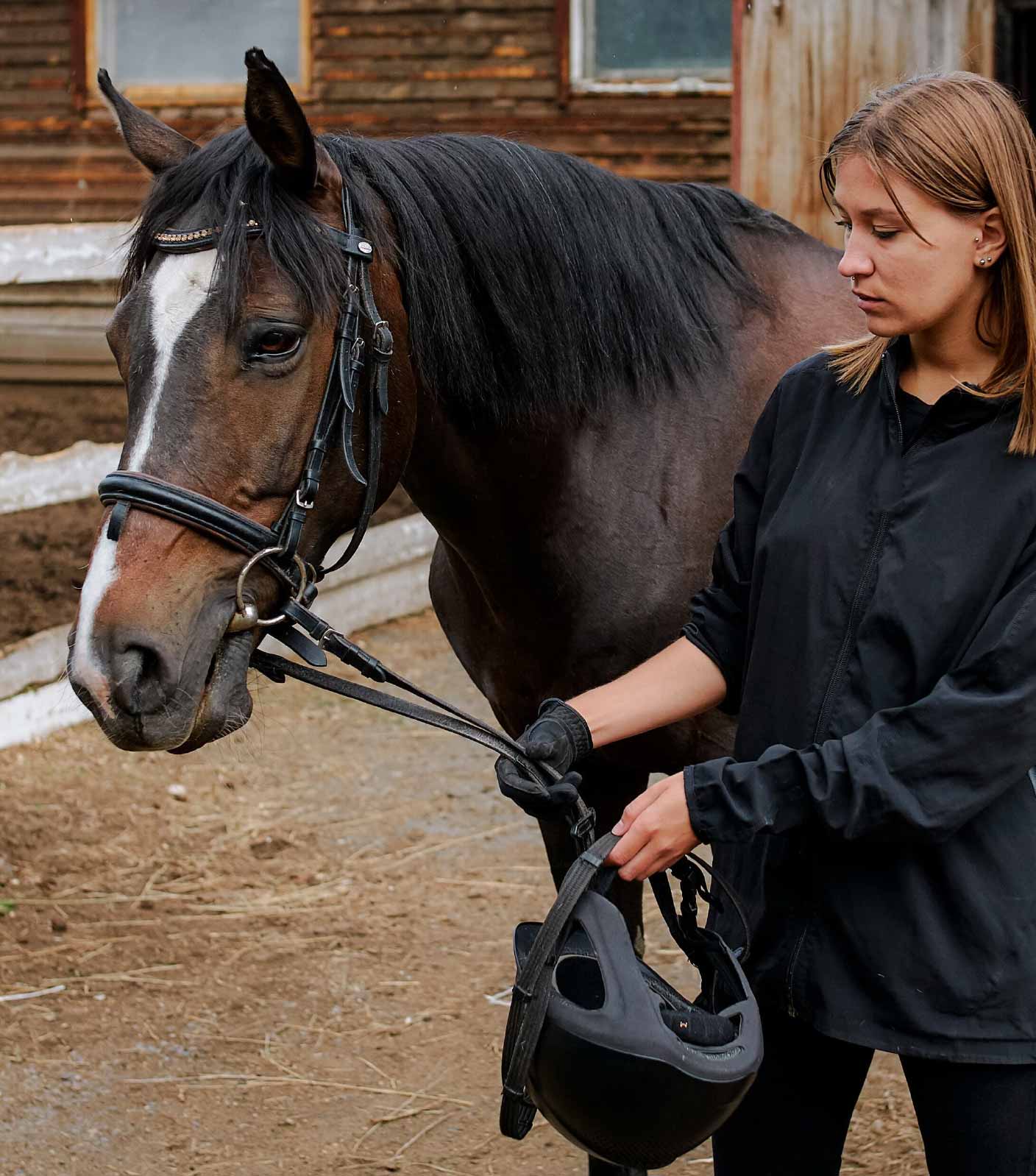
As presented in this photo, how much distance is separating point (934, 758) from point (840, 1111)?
51 cm

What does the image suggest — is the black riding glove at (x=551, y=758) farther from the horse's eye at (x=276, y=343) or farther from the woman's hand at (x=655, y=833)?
the horse's eye at (x=276, y=343)

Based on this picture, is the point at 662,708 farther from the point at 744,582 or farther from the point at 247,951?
the point at 247,951

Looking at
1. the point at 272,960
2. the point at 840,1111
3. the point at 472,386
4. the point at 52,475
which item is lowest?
the point at 272,960

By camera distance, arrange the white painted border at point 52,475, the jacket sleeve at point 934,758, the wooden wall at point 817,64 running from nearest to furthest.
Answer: the jacket sleeve at point 934,758, the wooden wall at point 817,64, the white painted border at point 52,475

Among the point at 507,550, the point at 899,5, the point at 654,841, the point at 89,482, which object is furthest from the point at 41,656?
the point at 654,841

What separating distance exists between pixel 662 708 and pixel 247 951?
2.13 metres

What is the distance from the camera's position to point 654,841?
1486 mm

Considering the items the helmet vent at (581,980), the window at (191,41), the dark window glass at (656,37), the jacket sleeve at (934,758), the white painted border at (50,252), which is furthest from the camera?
the window at (191,41)

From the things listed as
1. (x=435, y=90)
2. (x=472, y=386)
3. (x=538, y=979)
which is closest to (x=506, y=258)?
(x=472, y=386)

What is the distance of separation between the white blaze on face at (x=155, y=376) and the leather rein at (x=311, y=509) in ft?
Answer: 0.07

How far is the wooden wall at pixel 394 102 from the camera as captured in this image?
8.42 meters

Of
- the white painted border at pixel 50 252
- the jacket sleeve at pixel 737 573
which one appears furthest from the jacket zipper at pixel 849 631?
the white painted border at pixel 50 252

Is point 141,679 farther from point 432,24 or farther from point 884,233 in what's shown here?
point 432,24

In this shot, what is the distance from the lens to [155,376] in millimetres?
1782
